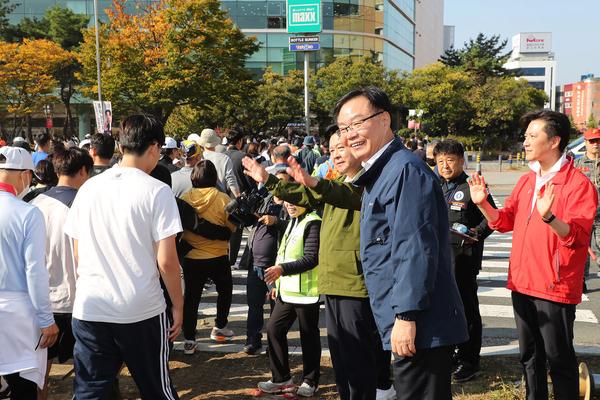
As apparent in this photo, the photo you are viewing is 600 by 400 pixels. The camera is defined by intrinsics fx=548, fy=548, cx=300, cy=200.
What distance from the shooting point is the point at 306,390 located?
14.3 ft

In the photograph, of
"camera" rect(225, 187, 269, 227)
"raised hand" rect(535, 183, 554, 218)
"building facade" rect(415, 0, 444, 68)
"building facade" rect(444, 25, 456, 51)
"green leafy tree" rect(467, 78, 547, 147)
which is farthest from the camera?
"building facade" rect(444, 25, 456, 51)

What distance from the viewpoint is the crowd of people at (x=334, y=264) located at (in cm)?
254

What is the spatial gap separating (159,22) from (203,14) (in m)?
2.30

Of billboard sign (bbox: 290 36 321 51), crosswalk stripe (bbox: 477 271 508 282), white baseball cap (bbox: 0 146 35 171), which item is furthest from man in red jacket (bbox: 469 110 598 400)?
billboard sign (bbox: 290 36 321 51)

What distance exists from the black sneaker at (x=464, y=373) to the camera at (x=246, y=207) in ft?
7.15

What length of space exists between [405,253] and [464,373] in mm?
2577

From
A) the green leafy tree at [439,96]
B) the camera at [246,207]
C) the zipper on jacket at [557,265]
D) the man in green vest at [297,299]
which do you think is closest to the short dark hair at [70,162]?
the camera at [246,207]

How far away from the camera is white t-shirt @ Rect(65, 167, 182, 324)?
9.55ft

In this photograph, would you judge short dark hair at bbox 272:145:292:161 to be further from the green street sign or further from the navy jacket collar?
the green street sign

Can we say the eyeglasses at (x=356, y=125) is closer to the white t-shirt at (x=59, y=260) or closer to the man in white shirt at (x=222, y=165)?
the white t-shirt at (x=59, y=260)

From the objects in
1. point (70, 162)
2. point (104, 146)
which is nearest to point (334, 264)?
point (70, 162)

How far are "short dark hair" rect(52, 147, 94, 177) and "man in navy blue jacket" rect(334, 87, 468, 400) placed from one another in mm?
2203

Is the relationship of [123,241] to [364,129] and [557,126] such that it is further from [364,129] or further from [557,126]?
[557,126]

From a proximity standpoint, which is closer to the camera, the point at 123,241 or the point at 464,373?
the point at 123,241
